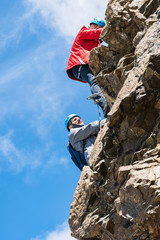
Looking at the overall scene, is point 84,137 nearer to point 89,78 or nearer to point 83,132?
point 83,132

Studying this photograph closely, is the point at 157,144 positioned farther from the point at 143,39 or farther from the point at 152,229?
the point at 143,39

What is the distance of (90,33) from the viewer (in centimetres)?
1762

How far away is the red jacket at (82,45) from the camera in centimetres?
1753

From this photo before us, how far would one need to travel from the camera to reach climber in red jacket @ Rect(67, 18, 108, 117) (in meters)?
17.3

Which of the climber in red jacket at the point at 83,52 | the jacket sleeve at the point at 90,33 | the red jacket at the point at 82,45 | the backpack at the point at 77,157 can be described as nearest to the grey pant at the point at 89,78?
the climber in red jacket at the point at 83,52

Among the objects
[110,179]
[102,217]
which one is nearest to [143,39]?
[110,179]

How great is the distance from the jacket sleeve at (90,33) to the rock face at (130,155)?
8.67 feet

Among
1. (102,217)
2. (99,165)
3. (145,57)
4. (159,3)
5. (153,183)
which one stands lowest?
(153,183)

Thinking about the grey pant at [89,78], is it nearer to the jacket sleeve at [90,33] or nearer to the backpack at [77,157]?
the jacket sleeve at [90,33]

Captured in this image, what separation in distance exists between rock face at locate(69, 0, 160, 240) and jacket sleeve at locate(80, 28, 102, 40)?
2.64 metres

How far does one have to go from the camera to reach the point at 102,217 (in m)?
12.5

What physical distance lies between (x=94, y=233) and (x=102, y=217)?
0.52 meters

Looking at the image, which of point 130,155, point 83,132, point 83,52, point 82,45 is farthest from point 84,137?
point 82,45

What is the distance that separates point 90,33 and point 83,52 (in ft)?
2.67
